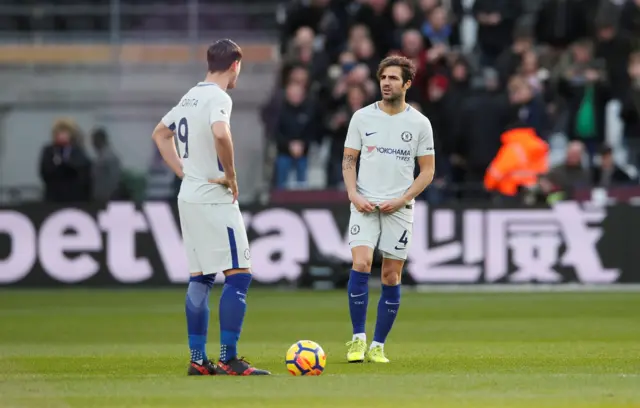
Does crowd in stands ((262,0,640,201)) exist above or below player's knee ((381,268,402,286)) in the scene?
above

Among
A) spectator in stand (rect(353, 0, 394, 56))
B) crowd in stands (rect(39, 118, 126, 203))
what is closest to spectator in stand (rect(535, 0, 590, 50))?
spectator in stand (rect(353, 0, 394, 56))

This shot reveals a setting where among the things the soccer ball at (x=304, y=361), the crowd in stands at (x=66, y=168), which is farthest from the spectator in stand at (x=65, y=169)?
the soccer ball at (x=304, y=361)

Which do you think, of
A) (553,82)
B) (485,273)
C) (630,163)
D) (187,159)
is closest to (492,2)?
(553,82)

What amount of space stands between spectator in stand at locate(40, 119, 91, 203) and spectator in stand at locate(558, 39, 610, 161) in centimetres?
749

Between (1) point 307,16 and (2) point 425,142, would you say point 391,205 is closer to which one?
(2) point 425,142

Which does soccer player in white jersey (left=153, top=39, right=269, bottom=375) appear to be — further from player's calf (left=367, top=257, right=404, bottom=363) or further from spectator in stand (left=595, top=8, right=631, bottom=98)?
spectator in stand (left=595, top=8, right=631, bottom=98)

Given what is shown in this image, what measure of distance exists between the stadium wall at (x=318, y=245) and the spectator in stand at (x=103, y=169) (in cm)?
151

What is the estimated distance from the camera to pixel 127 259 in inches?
858

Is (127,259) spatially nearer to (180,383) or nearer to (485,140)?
(485,140)

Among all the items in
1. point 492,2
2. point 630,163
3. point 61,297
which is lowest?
point 61,297

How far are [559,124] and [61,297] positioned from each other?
8241 mm

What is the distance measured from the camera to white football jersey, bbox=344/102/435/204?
1147 cm

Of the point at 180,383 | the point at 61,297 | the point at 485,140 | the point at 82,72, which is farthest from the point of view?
the point at 82,72

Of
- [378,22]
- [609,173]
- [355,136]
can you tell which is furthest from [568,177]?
[355,136]
